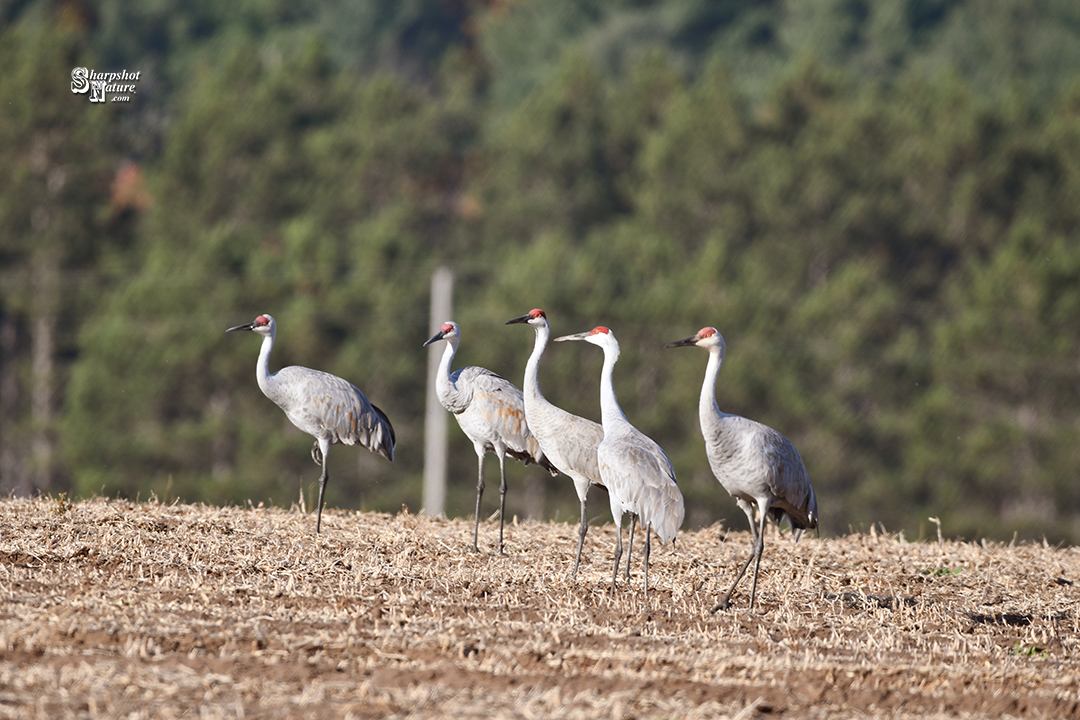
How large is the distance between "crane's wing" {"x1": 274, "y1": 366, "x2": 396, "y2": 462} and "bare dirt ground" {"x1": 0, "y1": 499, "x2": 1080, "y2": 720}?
79 centimetres

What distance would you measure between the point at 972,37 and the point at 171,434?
76.2 ft

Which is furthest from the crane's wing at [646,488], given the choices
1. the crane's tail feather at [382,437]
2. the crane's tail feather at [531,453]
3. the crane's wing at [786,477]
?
the crane's tail feather at [382,437]

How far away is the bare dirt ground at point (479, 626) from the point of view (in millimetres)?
5375

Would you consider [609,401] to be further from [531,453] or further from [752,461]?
[531,453]

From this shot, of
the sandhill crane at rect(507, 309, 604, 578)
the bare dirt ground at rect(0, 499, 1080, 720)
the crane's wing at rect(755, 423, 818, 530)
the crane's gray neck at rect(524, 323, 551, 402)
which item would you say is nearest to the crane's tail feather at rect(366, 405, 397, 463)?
the bare dirt ground at rect(0, 499, 1080, 720)

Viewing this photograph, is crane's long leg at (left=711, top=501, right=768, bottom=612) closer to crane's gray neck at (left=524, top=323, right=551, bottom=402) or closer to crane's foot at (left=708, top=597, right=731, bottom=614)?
crane's foot at (left=708, top=597, right=731, bottom=614)

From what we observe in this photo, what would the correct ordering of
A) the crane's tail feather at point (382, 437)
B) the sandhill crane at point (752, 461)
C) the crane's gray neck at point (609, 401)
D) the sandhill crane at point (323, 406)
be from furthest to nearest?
the crane's tail feather at point (382, 437)
the sandhill crane at point (323, 406)
the crane's gray neck at point (609, 401)
the sandhill crane at point (752, 461)

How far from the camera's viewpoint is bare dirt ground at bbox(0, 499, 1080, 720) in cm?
538

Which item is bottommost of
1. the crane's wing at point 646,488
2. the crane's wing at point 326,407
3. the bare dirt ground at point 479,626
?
the bare dirt ground at point 479,626

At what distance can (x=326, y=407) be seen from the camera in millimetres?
10102

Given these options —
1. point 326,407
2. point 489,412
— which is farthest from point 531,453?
point 326,407

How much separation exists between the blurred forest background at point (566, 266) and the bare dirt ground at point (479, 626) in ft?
50.3

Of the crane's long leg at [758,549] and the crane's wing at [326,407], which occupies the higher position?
the crane's wing at [326,407]

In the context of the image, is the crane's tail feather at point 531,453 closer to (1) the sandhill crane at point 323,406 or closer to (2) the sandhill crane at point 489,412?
(2) the sandhill crane at point 489,412
